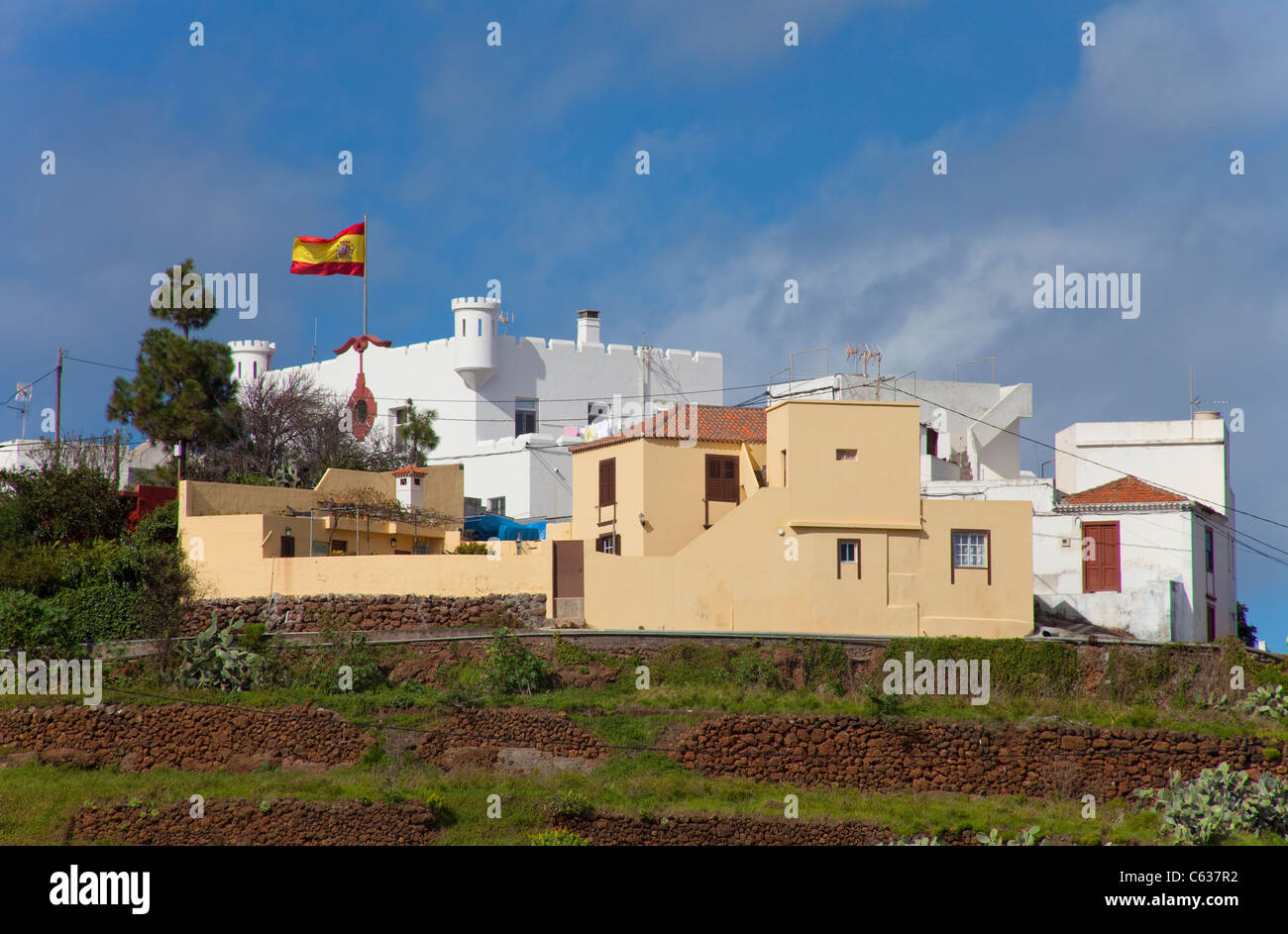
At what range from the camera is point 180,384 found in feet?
154

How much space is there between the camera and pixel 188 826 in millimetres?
30125

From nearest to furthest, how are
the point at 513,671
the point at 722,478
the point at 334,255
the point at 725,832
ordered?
the point at 725,832 → the point at 513,671 → the point at 722,478 → the point at 334,255

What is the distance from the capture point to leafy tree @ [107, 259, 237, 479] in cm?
4647

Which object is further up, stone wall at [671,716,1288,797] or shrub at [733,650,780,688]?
shrub at [733,650,780,688]

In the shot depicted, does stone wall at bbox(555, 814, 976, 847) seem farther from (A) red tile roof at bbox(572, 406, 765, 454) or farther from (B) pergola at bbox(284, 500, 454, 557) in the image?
(B) pergola at bbox(284, 500, 454, 557)

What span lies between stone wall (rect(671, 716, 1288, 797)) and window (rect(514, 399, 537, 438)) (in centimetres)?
3058

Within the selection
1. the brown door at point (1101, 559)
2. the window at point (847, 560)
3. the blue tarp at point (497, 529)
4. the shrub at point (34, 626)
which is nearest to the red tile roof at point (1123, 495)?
the brown door at point (1101, 559)

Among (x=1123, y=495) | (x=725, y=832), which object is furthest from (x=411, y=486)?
(x=1123, y=495)

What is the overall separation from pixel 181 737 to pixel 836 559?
14.9 meters

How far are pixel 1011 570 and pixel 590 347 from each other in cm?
2830

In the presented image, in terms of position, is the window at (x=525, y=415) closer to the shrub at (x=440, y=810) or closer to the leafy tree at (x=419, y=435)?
the leafy tree at (x=419, y=435)

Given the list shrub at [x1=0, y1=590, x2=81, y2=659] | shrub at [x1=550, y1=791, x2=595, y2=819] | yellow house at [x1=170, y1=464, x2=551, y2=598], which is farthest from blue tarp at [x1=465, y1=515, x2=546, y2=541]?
shrub at [x1=550, y1=791, x2=595, y2=819]

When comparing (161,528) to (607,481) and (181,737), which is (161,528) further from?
(607,481)

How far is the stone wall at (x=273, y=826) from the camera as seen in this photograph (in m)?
29.4
